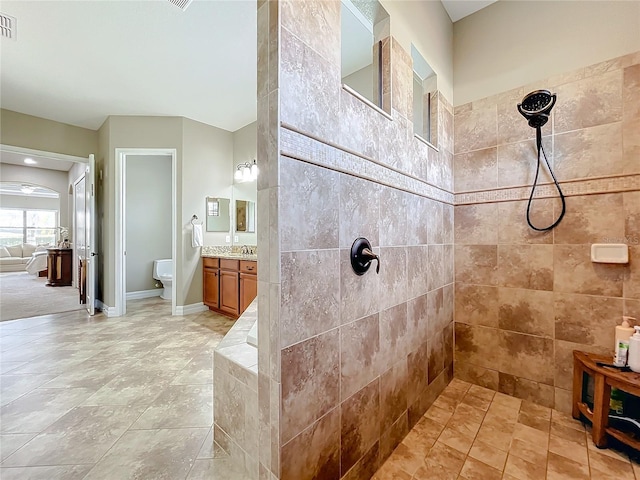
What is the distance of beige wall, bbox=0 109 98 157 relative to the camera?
360 centimetres

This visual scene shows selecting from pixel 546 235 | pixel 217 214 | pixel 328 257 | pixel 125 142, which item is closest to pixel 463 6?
pixel 546 235

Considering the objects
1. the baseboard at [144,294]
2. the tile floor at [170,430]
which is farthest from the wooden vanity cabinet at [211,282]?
the baseboard at [144,294]

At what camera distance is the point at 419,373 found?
1.74 meters

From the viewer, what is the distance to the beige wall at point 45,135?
3596mm

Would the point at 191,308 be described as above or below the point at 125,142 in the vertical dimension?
below

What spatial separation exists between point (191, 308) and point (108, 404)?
88.4 inches

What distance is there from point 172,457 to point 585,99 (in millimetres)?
3220

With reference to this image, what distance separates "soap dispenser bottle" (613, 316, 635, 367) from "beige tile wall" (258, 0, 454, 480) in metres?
1.07

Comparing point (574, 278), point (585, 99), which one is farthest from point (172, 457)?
point (585, 99)

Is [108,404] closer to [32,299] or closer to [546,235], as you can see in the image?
[546,235]

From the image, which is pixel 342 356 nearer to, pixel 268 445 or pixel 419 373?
pixel 268 445

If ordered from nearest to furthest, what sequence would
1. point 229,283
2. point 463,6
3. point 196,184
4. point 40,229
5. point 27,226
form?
1. point 463,6
2. point 229,283
3. point 196,184
4. point 27,226
5. point 40,229

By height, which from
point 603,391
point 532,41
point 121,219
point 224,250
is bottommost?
point 603,391

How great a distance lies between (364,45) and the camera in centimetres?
248
